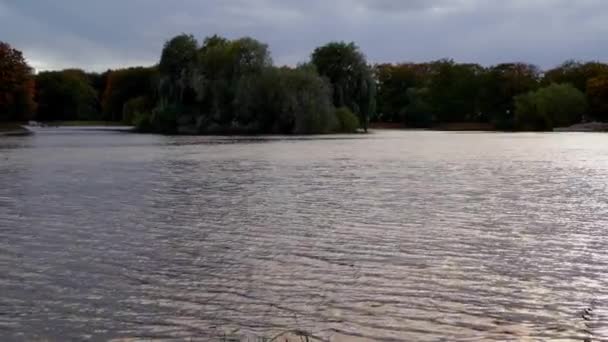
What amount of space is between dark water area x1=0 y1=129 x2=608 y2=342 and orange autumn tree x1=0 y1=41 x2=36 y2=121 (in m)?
65.6

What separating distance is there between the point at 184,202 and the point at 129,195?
1902mm

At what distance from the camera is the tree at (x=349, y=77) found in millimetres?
67938

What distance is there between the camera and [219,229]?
42.3 ft

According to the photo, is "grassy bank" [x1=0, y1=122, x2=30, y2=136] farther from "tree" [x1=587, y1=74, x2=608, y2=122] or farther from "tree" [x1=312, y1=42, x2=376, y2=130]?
"tree" [x1=587, y1=74, x2=608, y2=122]

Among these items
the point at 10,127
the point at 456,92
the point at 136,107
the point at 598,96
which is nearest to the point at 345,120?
the point at 136,107

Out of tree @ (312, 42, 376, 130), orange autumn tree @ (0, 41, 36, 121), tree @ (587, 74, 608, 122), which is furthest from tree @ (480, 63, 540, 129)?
orange autumn tree @ (0, 41, 36, 121)

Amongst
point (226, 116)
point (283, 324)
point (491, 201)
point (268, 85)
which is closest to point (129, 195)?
point (491, 201)

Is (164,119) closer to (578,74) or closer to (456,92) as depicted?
(456,92)

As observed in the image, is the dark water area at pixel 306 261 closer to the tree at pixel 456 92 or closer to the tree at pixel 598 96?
the tree at pixel 598 96

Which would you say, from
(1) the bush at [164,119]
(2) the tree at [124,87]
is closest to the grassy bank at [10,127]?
(1) the bush at [164,119]

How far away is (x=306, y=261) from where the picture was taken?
991 centimetres

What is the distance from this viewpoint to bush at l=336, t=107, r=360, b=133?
64.9 metres

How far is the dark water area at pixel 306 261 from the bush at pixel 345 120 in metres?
44.1

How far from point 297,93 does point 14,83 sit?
38.9 meters
